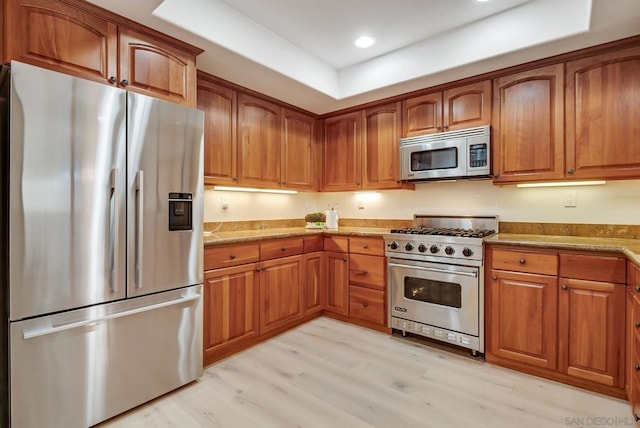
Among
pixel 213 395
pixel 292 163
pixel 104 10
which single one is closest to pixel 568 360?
pixel 213 395

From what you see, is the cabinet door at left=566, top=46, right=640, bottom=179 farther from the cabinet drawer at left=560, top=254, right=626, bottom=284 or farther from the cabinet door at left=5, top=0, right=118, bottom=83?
the cabinet door at left=5, top=0, right=118, bottom=83

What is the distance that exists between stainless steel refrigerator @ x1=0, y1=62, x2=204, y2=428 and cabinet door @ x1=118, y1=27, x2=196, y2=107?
0.20 m

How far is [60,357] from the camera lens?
1.56 m

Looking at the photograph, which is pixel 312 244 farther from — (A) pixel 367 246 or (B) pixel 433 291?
(B) pixel 433 291

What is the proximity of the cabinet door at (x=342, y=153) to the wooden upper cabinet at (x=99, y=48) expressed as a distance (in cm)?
177

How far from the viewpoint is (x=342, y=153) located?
3.60 m

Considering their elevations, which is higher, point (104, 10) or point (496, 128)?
point (104, 10)

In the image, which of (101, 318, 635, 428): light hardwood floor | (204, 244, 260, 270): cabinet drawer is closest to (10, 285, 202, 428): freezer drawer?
(101, 318, 635, 428): light hardwood floor

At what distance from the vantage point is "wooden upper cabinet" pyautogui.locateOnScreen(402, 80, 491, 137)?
106 inches

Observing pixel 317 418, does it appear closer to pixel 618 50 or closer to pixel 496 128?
pixel 496 128

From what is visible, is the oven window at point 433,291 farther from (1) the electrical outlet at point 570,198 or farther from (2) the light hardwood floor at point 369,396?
(1) the electrical outlet at point 570,198

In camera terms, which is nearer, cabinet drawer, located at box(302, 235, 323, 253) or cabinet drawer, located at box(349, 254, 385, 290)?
cabinet drawer, located at box(349, 254, 385, 290)

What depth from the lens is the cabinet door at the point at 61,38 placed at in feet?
5.07

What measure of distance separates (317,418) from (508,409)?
1099 mm
